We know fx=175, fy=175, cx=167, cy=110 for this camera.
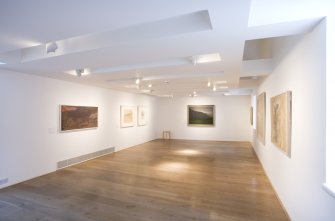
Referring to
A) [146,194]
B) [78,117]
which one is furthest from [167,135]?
[146,194]

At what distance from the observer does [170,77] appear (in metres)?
4.68

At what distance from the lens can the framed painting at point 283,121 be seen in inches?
103

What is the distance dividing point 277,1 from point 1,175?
5539mm

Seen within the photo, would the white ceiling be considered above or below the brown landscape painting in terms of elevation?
above

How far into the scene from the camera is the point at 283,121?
2.84 meters

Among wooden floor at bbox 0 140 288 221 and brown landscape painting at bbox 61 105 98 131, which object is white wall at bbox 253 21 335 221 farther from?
brown landscape painting at bbox 61 105 98 131

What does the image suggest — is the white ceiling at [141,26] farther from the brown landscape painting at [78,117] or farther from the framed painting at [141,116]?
the framed painting at [141,116]

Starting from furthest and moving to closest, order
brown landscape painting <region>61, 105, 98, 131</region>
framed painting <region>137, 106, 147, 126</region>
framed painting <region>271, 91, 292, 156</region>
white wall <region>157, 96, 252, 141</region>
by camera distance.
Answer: white wall <region>157, 96, 252, 141</region> → framed painting <region>137, 106, 147, 126</region> → brown landscape painting <region>61, 105, 98, 131</region> → framed painting <region>271, 91, 292, 156</region>

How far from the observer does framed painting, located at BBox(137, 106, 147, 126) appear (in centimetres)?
896

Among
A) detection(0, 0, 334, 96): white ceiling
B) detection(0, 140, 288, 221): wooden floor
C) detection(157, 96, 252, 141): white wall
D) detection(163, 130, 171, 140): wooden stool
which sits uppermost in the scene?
detection(0, 0, 334, 96): white ceiling

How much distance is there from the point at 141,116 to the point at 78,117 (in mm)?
3993

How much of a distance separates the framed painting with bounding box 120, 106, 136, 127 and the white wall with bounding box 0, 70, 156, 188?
107 cm

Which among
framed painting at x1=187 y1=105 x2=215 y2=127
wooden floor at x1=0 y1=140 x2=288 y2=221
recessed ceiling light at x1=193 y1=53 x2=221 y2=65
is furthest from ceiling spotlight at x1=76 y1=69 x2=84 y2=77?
framed painting at x1=187 y1=105 x2=215 y2=127

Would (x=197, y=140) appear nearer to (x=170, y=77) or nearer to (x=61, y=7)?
(x=170, y=77)
